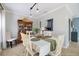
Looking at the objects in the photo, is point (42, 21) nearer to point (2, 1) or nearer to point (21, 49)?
point (21, 49)

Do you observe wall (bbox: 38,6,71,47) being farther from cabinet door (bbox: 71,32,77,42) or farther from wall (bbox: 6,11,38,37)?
wall (bbox: 6,11,38,37)

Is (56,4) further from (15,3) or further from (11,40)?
(11,40)

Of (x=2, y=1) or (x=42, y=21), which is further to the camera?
(x=42, y=21)

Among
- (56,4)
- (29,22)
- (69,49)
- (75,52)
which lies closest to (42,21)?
(29,22)

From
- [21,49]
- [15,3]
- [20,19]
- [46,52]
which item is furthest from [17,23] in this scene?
[46,52]

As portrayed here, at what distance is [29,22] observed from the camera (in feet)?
5.74

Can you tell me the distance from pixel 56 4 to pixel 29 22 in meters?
0.57

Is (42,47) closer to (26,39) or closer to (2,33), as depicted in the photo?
(26,39)

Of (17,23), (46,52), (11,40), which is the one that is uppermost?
(17,23)

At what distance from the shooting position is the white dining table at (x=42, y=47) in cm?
169

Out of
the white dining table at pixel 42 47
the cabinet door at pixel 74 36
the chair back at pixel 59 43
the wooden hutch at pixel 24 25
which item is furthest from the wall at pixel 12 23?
the cabinet door at pixel 74 36

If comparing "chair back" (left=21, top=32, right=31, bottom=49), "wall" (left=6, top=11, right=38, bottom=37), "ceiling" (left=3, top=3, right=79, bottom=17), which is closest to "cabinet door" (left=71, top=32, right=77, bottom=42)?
"ceiling" (left=3, top=3, right=79, bottom=17)

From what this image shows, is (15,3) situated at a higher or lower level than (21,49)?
higher

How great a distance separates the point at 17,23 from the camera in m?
1.74
